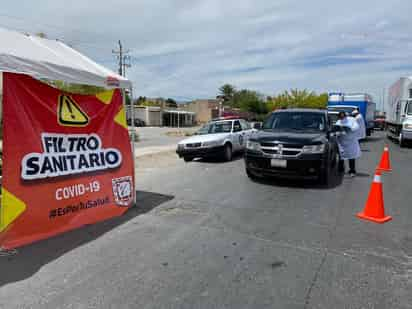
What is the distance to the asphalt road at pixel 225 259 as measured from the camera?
108 inches

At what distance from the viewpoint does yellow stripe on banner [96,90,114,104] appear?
498 cm

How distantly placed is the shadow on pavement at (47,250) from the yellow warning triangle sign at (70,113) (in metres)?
1.58

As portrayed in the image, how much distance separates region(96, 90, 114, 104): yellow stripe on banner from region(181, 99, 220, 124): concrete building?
63807mm

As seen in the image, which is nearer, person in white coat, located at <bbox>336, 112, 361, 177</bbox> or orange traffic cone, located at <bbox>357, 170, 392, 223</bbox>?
orange traffic cone, located at <bbox>357, 170, 392, 223</bbox>

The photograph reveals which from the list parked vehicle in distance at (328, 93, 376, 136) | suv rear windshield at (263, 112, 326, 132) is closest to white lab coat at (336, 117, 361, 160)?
suv rear windshield at (263, 112, 326, 132)

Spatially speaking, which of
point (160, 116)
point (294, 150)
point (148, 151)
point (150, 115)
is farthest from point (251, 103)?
point (294, 150)

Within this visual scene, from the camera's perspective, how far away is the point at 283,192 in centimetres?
645

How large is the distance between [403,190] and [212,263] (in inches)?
218

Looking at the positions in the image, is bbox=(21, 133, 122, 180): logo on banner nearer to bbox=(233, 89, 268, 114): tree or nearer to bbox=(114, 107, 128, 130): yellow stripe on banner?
bbox=(114, 107, 128, 130): yellow stripe on banner

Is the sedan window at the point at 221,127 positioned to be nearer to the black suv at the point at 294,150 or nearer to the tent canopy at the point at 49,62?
the black suv at the point at 294,150

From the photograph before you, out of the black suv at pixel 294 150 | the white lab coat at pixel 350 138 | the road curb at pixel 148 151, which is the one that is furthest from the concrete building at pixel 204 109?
the black suv at pixel 294 150

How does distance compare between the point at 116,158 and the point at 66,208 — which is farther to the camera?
the point at 116,158

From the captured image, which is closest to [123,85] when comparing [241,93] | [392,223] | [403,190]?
[392,223]

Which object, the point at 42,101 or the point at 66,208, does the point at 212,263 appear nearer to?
the point at 66,208
